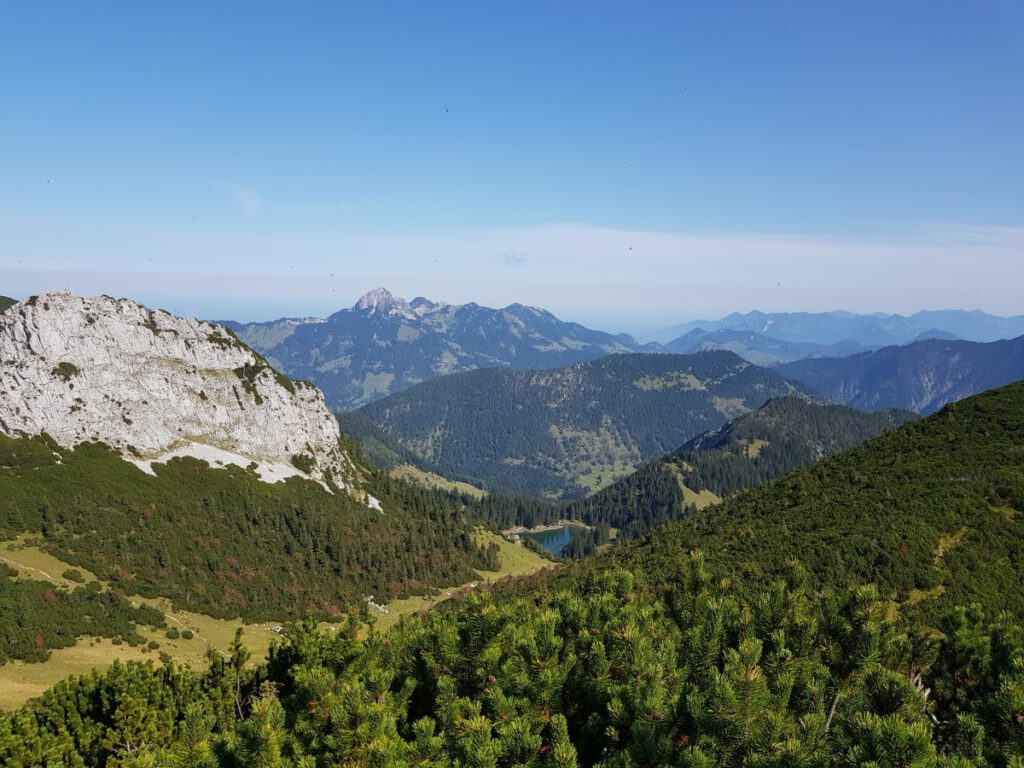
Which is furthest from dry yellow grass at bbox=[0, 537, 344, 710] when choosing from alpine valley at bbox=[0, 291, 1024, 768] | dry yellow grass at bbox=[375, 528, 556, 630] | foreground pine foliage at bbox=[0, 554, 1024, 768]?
foreground pine foliage at bbox=[0, 554, 1024, 768]

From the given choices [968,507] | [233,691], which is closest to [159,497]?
[233,691]

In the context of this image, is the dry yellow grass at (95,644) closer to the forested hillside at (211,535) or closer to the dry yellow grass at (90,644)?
the dry yellow grass at (90,644)

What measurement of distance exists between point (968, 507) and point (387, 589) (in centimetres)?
→ 11697

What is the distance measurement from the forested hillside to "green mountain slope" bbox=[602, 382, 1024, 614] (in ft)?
235

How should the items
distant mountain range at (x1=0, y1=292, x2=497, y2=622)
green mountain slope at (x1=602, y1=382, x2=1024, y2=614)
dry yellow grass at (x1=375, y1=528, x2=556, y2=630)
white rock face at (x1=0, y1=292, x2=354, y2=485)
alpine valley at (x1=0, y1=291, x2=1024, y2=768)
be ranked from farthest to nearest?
white rock face at (x1=0, y1=292, x2=354, y2=485), dry yellow grass at (x1=375, y1=528, x2=556, y2=630), distant mountain range at (x1=0, y1=292, x2=497, y2=622), green mountain slope at (x1=602, y1=382, x2=1024, y2=614), alpine valley at (x1=0, y1=291, x2=1024, y2=768)

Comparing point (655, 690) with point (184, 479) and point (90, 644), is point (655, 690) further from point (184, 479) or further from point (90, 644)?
point (184, 479)

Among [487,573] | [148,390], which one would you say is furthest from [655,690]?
[148,390]

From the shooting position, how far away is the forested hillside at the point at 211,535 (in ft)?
339

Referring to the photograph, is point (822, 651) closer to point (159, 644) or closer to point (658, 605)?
point (658, 605)

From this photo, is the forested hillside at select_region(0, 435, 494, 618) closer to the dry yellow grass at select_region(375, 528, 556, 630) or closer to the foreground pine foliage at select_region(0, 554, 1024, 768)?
the dry yellow grass at select_region(375, 528, 556, 630)

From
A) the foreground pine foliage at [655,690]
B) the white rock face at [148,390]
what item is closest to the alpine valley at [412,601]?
the foreground pine foliage at [655,690]

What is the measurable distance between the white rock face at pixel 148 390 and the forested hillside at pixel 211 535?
759 cm

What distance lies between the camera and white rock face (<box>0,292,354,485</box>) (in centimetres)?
12962

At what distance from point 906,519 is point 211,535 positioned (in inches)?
5133
